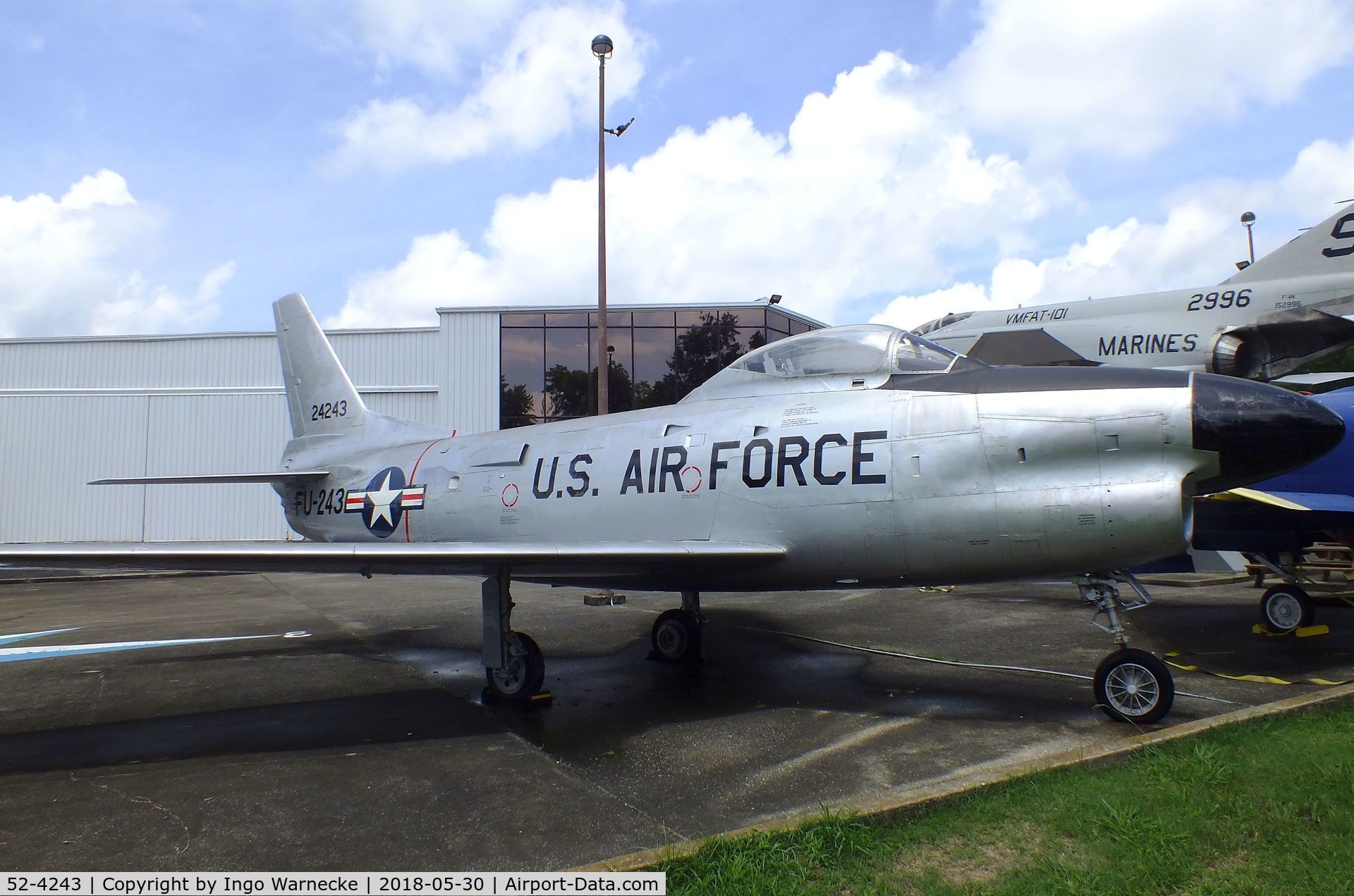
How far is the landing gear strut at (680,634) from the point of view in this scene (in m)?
8.67

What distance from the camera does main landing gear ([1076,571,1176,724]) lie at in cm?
536

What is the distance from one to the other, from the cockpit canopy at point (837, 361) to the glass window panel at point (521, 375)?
18.8 meters

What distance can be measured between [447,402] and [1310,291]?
21.9 meters

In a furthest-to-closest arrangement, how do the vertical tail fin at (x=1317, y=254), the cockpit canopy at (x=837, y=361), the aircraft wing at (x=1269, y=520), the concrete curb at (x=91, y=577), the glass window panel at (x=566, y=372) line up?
the glass window panel at (x=566, y=372) < the concrete curb at (x=91, y=577) < the vertical tail fin at (x=1317, y=254) < the aircraft wing at (x=1269, y=520) < the cockpit canopy at (x=837, y=361)

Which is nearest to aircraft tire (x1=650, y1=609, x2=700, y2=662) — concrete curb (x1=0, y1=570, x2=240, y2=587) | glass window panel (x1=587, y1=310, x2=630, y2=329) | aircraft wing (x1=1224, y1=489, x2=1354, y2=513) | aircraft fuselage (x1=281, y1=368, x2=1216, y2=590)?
aircraft fuselage (x1=281, y1=368, x2=1216, y2=590)

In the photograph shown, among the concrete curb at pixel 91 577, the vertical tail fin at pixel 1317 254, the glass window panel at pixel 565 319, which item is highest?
the glass window panel at pixel 565 319

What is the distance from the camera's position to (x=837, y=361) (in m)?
6.61

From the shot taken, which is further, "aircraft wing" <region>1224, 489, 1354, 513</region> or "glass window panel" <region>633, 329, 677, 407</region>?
"glass window panel" <region>633, 329, 677, 407</region>

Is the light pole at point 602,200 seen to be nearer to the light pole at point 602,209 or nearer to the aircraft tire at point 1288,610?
the light pole at point 602,209

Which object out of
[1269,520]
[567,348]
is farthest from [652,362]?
[1269,520]

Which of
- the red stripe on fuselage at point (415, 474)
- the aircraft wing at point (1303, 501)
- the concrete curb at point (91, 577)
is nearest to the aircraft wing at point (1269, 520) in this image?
the aircraft wing at point (1303, 501)

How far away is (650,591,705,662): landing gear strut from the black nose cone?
5.29 meters

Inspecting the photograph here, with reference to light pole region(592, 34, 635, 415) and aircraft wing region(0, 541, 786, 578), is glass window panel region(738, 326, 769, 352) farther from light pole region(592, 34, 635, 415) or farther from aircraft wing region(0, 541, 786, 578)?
aircraft wing region(0, 541, 786, 578)

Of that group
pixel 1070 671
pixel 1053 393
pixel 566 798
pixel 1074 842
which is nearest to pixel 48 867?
pixel 566 798
